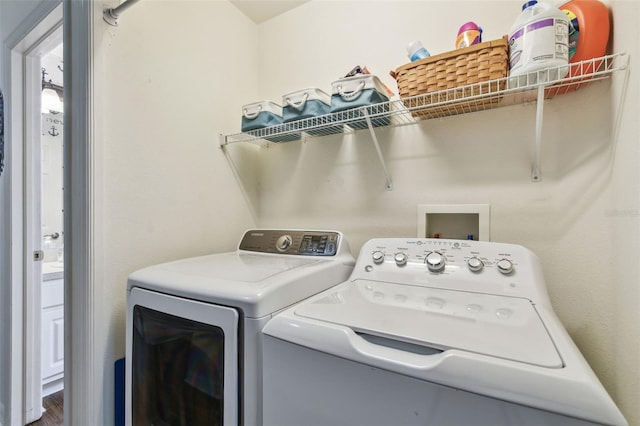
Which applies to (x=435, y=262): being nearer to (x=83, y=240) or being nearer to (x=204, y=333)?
(x=204, y=333)

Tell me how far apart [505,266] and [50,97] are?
3.25 m

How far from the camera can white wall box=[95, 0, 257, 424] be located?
1142mm

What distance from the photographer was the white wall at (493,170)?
85 centimetres

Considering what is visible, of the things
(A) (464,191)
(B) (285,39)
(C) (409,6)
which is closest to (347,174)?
(A) (464,191)

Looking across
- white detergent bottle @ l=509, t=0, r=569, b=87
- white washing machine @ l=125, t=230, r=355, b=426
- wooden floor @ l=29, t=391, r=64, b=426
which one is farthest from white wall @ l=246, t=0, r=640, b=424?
wooden floor @ l=29, t=391, r=64, b=426

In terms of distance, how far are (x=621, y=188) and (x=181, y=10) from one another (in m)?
1.90

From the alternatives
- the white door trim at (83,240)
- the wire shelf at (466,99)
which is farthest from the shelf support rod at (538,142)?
the white door trim at (83,240)

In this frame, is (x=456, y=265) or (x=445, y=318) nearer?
(x=445, y=318)

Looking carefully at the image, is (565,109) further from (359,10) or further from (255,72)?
(255,72)

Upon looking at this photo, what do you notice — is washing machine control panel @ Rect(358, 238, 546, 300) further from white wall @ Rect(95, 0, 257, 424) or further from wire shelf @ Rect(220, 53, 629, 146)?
white wall @ Rect(95, 0, 257, 424)

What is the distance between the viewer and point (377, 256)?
1139mm

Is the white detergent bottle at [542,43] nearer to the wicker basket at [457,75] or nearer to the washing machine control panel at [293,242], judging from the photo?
the wicker basket at [457,75]

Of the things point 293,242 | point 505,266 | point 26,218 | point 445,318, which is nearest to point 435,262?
point 505,266

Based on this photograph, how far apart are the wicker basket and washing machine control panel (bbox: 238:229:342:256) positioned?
2.18ft
